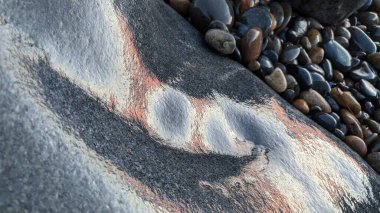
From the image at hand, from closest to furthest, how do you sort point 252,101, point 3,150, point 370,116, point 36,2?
point 3,150 < point 36,2 < point 252,101 < point 370,116

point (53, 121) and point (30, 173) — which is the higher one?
point (53, 121)

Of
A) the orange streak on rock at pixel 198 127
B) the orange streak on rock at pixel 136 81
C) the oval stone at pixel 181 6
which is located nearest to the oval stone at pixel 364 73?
the oval stone at pixel 181 6

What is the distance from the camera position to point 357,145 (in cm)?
288

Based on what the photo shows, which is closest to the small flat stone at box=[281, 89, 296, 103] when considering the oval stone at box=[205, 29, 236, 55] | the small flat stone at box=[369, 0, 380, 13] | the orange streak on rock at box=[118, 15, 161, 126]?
the oval stone at box=[205, 29, 236, 55]

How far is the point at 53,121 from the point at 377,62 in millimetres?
2821

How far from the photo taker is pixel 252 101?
2.44m

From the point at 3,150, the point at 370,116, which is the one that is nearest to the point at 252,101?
the point at 370,116

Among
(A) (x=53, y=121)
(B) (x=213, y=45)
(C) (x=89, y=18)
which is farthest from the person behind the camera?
(B) (x=213, y=45)

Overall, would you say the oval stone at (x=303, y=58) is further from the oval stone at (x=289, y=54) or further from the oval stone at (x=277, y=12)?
the oval stone at (x=277, y=12)

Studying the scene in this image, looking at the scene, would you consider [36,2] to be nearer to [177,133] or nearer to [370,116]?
[177,133]

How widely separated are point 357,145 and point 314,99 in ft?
1.28

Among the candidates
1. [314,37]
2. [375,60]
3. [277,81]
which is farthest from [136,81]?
[375,60]

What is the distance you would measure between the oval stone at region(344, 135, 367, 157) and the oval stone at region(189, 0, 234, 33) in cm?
106

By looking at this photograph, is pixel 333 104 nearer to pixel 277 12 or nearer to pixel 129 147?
pixel 277 12
